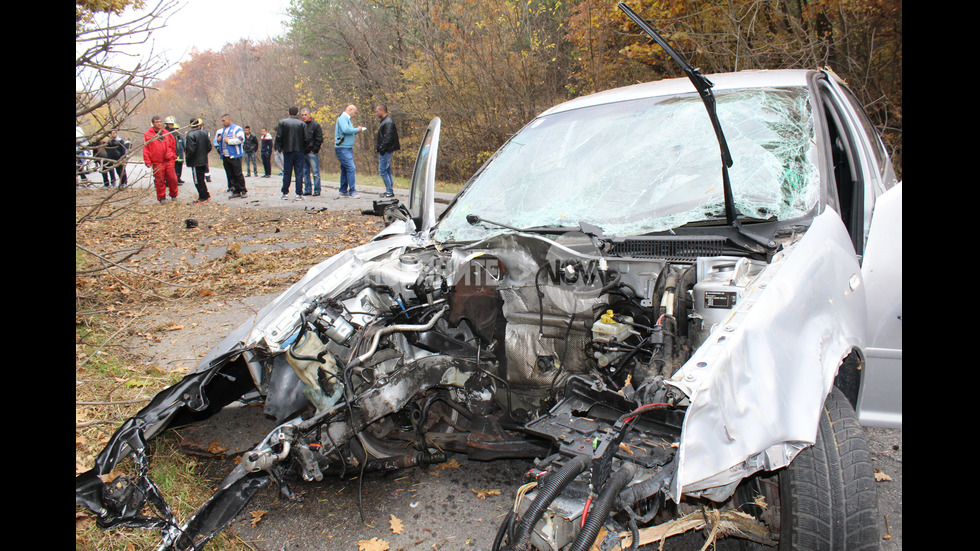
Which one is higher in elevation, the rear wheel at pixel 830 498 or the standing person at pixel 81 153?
the standing person at pixel 81 153

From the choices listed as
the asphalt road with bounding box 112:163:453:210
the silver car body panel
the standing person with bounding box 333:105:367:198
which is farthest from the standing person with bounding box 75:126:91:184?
the standing person with bounding box 333:105:367:198

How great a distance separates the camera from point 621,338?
8.11ft

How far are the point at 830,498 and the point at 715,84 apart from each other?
224cm

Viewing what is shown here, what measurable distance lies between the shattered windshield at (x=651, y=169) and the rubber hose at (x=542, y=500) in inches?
51.0

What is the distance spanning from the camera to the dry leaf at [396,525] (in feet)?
8.51

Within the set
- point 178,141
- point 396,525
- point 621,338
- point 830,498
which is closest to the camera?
point 830,498

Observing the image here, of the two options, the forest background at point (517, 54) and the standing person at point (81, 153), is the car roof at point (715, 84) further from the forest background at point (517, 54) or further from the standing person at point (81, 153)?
the standing person at point (81, 153)

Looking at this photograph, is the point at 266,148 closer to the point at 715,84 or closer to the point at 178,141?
the point at 178,141

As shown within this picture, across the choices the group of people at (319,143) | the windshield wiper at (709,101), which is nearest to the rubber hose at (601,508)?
the windshield wiper at (709,101)

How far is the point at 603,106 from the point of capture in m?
3.54

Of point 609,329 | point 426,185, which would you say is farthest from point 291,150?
point 609,329
